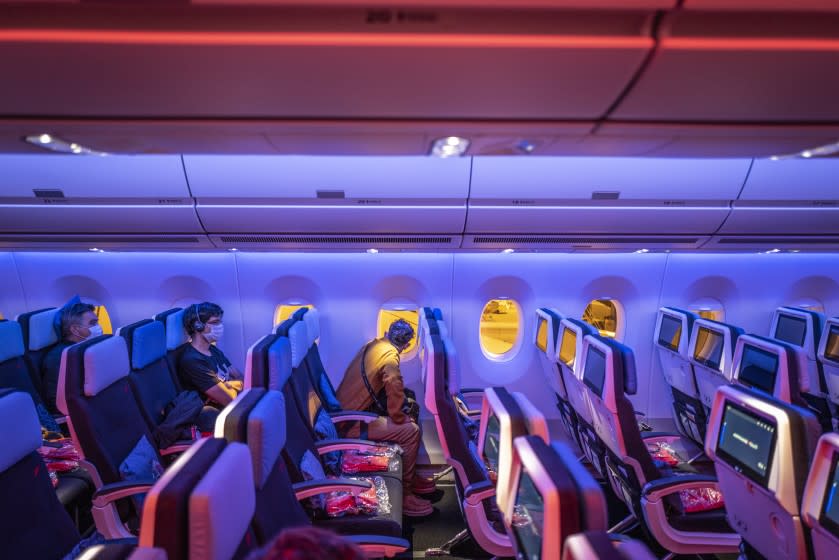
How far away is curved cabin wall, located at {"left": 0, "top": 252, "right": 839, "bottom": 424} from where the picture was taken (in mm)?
4980

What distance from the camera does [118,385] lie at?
10.5 ft

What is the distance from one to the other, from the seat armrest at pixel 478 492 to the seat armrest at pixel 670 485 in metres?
0.97

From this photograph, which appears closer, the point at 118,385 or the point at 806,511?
the point at 806,511

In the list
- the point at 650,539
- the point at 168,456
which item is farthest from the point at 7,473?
the point at 650,539

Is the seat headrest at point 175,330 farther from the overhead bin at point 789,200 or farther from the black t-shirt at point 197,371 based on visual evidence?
the overhead bin at point 789,200

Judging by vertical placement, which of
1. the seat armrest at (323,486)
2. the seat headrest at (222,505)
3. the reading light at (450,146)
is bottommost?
the seat armrest at (323,486)

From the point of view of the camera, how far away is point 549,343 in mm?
4242

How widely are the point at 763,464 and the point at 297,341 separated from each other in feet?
9.14

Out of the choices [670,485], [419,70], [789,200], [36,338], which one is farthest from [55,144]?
[789,200]

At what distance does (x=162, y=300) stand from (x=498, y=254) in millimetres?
3610

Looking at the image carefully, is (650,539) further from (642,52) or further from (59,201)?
(59,201)

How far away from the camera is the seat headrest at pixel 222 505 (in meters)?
1.23

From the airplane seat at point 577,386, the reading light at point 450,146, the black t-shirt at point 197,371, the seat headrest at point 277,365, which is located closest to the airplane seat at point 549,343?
the airplane seat at point 577,386

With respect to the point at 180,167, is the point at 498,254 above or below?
below
